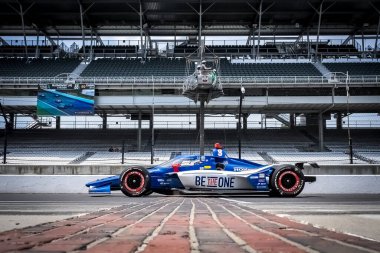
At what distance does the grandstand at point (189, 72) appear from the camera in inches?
985

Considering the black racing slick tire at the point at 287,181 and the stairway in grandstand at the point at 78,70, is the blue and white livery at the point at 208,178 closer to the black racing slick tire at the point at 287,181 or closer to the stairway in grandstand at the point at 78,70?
the black racing slick tire at the point at 287,181

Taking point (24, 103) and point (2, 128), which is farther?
point (2, 128)

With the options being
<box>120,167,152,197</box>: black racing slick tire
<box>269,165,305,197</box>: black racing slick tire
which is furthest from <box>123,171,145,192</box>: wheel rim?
<box>269,165,305,197</box>: black racing slick tire

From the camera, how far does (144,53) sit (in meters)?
32.0

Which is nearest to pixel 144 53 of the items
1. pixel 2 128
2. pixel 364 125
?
pixel 2 128

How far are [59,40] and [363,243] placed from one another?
119ft

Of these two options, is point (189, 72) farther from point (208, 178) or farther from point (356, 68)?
point (208, 178)

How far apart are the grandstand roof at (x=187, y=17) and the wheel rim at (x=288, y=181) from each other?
2033 cm

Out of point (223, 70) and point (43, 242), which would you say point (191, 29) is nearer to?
point (223, 70)

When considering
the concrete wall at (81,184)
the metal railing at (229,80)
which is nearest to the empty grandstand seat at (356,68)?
the metal railing at (229,80)

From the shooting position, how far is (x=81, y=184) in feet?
42.2

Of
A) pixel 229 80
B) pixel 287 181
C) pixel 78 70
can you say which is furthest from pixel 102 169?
pixel 78 70

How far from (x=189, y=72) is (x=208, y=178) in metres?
18.4

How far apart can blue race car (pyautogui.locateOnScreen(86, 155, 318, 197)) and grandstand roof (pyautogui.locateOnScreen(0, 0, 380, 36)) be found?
20.0 m
